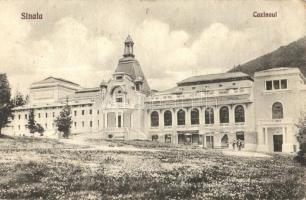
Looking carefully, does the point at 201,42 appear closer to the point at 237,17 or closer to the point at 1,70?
the point at 237,17

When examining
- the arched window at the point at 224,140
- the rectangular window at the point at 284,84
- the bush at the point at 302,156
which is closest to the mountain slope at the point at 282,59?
the rectangular window at the point at 284,84

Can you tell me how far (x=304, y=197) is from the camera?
1073 cm

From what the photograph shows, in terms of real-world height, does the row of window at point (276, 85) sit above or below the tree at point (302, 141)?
above

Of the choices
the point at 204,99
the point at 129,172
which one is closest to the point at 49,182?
the point at 129,172

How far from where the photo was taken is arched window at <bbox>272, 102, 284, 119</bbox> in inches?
618

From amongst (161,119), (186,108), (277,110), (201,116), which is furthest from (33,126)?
(277,110)

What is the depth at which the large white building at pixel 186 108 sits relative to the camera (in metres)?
14.9

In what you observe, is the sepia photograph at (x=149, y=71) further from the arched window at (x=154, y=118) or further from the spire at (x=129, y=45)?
the arched window at (x=154, y=118)

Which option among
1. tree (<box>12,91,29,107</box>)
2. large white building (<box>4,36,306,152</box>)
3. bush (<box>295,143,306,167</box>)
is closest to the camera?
bush (<box>295,143,306,167</box>)

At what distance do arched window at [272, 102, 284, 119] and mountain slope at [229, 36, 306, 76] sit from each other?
2204mm

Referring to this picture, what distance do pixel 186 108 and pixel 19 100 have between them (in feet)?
26.0

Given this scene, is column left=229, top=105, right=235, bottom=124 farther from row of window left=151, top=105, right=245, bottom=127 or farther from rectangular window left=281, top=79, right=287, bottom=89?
rectangular window left=281, top=79, right=287, bottom=89

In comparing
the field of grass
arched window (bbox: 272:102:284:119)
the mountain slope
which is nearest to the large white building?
arched window (bbox: 272:102:284:119)

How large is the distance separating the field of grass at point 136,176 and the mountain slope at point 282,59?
2.80 meters
